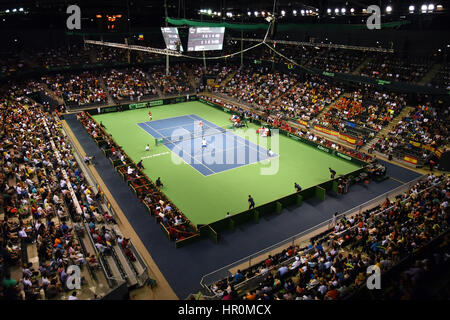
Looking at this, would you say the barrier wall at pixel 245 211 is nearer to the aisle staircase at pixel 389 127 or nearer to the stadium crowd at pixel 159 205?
the stadium crowd at pixel 159 205

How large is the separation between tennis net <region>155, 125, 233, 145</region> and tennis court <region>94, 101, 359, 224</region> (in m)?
0.11

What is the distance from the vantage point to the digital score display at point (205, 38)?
97.4ft

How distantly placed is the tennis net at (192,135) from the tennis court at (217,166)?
0.37 ft

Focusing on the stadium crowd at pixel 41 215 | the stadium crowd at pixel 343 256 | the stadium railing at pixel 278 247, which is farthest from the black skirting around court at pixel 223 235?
the stadium crowd at pixel 41 215

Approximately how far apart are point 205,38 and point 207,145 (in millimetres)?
10101

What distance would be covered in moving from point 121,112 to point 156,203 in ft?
85.9

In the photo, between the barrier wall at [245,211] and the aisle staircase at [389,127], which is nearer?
the barrier wall at [245,211]

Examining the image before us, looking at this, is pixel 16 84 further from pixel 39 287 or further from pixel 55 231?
pixel 39 287

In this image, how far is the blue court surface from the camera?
27.8 metres

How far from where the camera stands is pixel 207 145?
31.5 m

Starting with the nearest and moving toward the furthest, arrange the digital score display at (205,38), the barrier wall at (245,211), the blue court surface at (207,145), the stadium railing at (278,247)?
the stadium railing at (278,247)
the barrier wall at (245,211)
the blue court surface at (207,145)
the digital score display at (205,38)

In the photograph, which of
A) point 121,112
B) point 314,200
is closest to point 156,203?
point 314,200

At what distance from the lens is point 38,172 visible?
21.6m

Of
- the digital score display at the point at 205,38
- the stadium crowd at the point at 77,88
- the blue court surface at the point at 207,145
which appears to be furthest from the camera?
the stadium crowd at the point at 77,88
